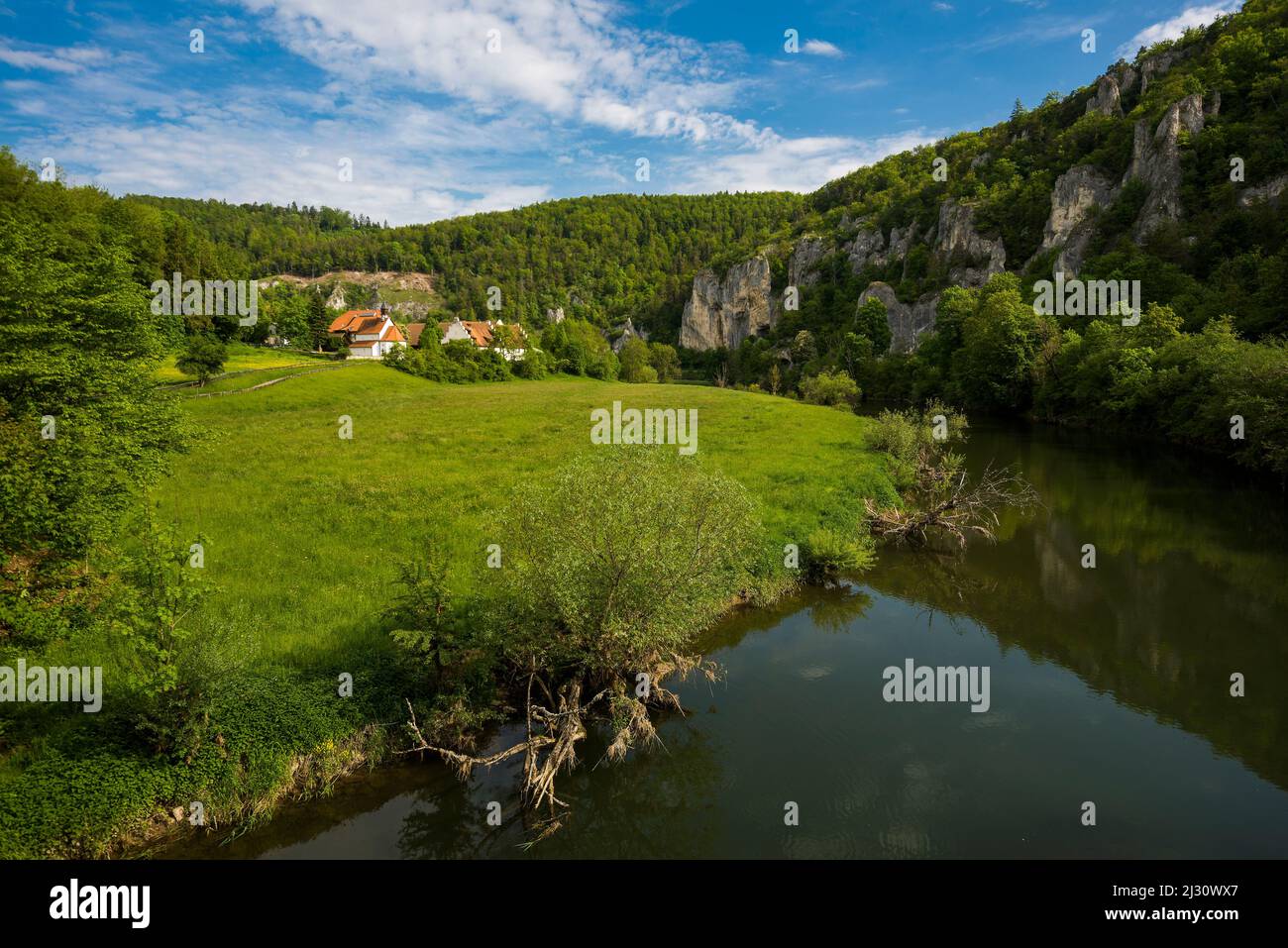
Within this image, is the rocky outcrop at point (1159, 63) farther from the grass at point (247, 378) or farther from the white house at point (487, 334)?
the grass at point (247, 378)

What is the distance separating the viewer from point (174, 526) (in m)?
11.1

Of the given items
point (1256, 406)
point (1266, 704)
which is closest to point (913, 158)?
point (1256, 406)

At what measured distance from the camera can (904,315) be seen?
106500mm

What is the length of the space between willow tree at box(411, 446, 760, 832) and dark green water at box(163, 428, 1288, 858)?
103 cm

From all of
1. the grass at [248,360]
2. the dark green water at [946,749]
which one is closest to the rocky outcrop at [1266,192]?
the dark green water at [946,749]

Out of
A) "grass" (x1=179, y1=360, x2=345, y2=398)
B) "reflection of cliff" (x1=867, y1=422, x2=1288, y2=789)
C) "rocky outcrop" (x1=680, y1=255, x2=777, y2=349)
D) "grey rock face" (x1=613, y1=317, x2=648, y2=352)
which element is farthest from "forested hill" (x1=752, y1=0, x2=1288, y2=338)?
"grass" (x1=179, y1=360, x2=345, y2=398)

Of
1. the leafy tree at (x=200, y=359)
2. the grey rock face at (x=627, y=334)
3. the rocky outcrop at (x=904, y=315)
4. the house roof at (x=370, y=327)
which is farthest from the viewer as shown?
the grey rock face at (x=627, y=334)

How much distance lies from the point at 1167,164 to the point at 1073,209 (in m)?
14.2

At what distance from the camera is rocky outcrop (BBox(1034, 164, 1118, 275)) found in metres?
82.7

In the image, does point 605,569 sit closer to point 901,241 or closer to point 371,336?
point 371,336

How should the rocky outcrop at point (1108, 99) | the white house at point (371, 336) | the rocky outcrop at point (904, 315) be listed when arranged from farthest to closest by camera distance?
the rocky outcrop at point (904, 315)
the rocky outcrop at point (1108, 99)
the white house at point (371, 336)

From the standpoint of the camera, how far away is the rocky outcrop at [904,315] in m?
102

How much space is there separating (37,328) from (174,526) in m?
10.5

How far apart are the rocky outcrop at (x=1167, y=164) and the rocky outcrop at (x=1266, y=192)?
6.15 m
